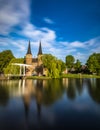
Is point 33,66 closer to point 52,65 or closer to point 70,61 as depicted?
point 52,65

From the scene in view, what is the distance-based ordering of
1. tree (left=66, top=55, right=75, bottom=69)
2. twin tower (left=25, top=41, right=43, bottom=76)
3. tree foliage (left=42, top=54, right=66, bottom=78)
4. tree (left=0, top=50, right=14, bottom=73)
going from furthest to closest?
1. tree (left=66, top=55, right=75, bottom=69)
2. twin tower (left=25, top=41, right=43, bottom=76)
3. tree (left=0, top=50, right=14, bottom=73)
4. tree foliage (left=42, top=54, right=66, bottom=78)

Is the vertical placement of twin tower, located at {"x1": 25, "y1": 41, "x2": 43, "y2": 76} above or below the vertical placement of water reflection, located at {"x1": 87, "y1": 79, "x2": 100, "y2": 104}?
above

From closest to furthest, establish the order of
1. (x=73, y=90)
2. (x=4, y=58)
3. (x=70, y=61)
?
(x=73, y=90), (x=4, y=58), (x=70, y=61)

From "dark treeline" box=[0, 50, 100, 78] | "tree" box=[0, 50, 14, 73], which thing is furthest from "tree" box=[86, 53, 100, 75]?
"tree" box=[0, 50, 14, 73]

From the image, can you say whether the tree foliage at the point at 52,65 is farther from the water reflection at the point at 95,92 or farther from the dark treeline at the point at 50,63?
the water reflection at the point at 95,92

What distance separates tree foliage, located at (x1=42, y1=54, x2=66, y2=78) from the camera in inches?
1585

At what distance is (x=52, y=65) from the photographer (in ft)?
131

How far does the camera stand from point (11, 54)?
160 ft

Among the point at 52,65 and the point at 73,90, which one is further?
the point at 52,65

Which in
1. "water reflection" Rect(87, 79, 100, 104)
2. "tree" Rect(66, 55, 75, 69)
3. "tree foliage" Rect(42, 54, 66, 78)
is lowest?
"water reflection" Rect(87, 79, 100, 104)

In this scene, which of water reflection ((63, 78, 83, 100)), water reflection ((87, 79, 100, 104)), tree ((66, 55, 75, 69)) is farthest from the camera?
tree ((66, 55, 75, 69))

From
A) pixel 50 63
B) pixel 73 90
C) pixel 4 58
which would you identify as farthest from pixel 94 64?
pixel 73 90

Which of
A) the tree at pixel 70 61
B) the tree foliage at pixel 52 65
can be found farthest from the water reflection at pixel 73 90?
the tree at pixel 70 61

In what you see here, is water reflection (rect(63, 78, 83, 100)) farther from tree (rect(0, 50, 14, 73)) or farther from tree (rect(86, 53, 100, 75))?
tree (rect(86, 53, 100, 75))
